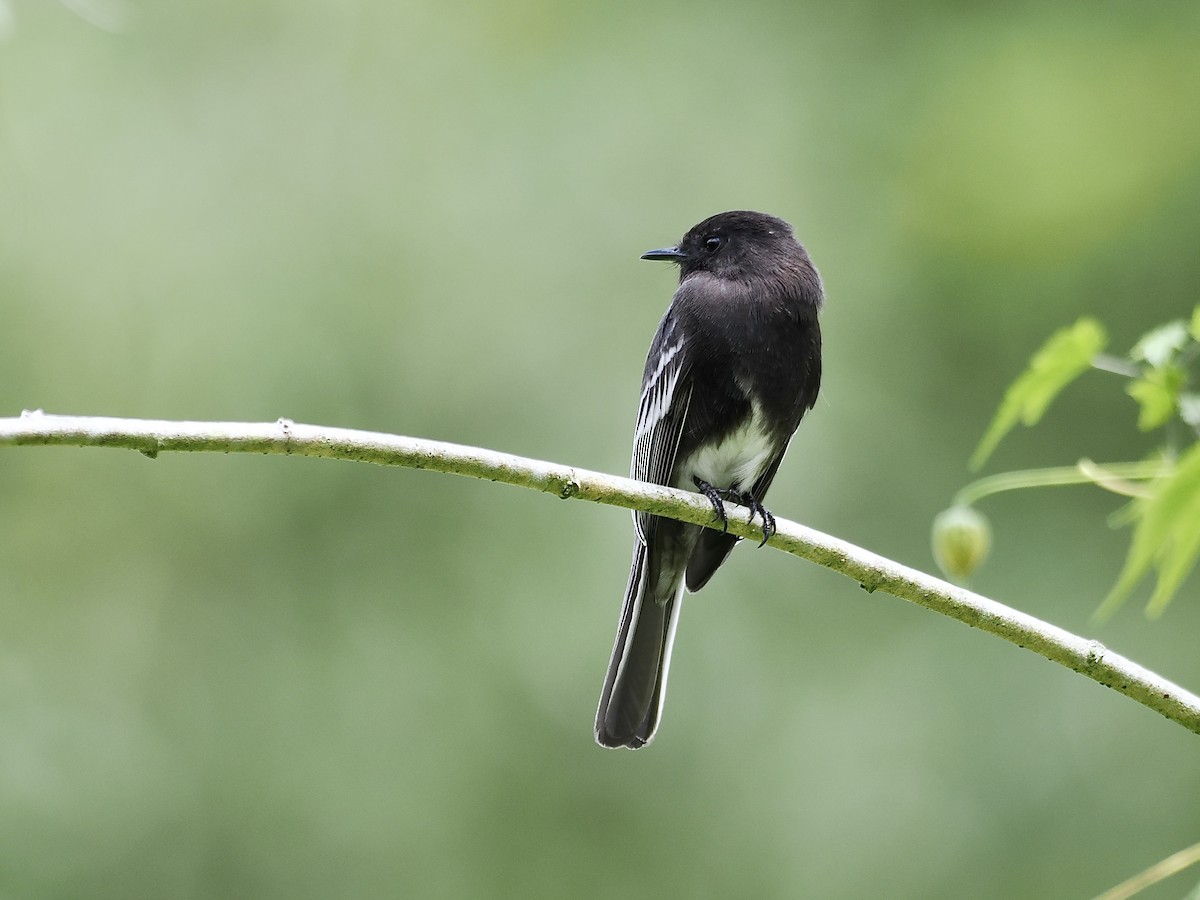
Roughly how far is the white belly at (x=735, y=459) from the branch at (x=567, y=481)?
1.07 metres

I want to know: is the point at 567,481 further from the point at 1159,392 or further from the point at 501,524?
the point at 501,524

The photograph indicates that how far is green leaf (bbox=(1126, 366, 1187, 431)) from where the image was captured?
212cm

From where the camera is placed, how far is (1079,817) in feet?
21.7

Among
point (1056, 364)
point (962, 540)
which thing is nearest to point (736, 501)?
point (962, 540)

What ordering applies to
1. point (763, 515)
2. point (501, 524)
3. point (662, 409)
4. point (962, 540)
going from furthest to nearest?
point (501, 524)
point (662, 409)
point (763, 515)
point (962, 540)

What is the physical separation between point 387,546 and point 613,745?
3487 millimetres

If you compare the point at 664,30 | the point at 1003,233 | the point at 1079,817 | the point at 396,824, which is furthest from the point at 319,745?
the point at 664,30

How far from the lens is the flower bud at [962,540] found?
2.91 metres

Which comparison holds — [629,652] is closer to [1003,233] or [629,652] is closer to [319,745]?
[319,745]

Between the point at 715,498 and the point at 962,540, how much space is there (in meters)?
0.89

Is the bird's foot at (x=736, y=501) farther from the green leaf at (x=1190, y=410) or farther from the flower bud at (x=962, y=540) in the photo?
the green leaf at (x=1190, y=410)

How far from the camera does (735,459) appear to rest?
4.11 m

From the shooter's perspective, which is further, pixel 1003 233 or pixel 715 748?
pixel 1003 233

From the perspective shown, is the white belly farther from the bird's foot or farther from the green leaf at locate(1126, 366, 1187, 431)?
the green leaf at locate(1126, 366, 1187, 431)
